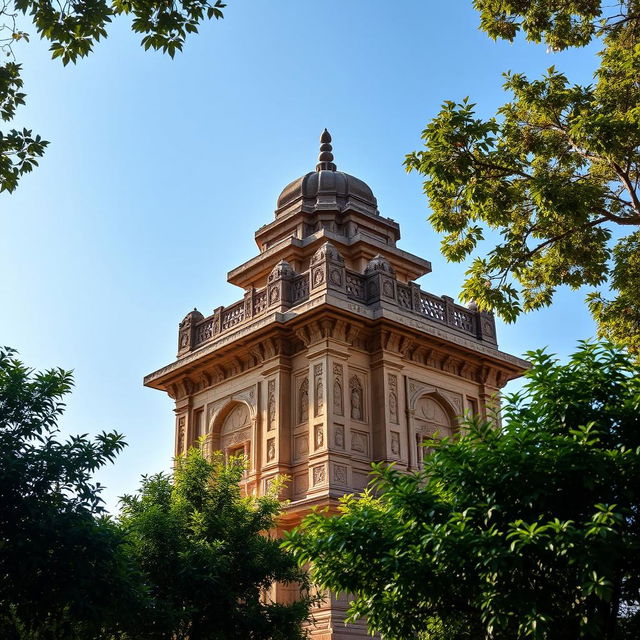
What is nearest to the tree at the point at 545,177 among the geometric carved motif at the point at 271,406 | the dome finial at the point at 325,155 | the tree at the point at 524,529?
the tree at the point at 524,529

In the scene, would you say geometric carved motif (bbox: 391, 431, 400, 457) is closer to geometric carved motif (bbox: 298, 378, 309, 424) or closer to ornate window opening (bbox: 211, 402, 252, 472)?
geometric carved motif (bbox: 298, 378, 309, 424)

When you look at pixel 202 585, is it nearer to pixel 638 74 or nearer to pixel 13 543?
pixel 13 543

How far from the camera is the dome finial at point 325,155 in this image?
1126 inches

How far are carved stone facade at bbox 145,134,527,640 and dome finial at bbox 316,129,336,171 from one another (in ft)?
11.8

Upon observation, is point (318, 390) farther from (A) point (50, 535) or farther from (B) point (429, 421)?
(A) point (50, 535)

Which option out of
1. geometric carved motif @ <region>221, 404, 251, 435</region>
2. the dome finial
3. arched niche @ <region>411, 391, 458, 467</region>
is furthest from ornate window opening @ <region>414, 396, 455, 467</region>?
the dome finial

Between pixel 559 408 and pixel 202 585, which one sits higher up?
pixel 559 408

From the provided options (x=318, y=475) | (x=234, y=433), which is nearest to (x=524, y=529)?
(x=318, y=475)

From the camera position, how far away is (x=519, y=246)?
13648 mm

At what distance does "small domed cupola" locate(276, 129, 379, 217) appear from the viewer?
26844 millimetres

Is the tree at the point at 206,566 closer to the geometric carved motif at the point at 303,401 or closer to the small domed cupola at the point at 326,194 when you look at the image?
the geometric carved motif at the point at 303,401

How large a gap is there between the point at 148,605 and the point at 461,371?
43.8 ft

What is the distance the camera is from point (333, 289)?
2098 centimetres

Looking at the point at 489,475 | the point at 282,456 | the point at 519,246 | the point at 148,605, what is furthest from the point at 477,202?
the point at 282,456
